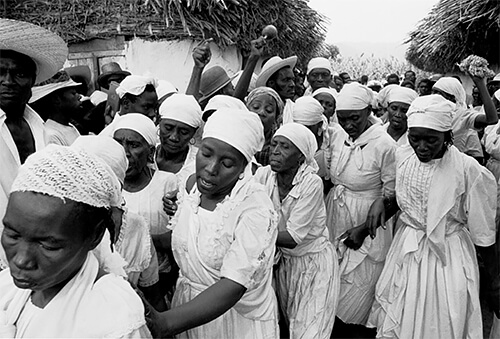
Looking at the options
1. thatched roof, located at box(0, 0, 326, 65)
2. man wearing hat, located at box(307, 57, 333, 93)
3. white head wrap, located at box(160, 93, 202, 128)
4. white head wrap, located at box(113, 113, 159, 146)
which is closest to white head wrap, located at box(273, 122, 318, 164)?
white head wrap, located at box(160, 93, 202, 128)

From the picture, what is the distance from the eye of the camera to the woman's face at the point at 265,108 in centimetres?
379

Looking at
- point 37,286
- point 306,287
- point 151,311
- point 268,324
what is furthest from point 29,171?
point 306,287

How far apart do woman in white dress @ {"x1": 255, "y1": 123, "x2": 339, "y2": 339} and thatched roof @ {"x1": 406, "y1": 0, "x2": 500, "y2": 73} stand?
5.89 m

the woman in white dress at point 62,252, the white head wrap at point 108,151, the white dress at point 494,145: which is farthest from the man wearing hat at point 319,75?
the woman in white dress at point 62,252

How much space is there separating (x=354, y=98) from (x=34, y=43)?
246 centimetres

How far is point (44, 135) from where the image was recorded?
2.38m

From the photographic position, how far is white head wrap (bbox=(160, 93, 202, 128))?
3066 mm

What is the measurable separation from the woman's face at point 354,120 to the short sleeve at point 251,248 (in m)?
2.03

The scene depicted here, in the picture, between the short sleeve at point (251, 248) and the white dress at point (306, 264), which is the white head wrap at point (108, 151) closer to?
the short sleeve at point (251, 248)

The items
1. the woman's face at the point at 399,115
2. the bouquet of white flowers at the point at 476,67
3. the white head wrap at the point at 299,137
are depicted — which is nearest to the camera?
the white head wrap at the point at 299,137

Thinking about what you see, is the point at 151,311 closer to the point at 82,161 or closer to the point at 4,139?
the point at 82,161

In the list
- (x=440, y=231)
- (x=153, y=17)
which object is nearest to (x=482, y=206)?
(x=440, y=231)

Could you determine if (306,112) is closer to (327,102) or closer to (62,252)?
(327,102)

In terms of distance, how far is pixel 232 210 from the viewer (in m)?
2.04
